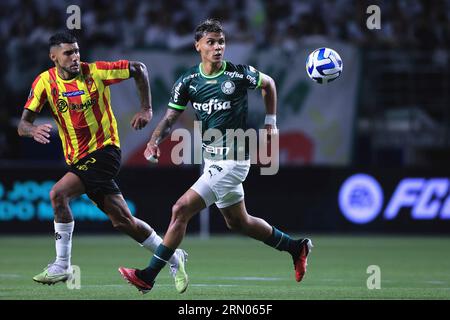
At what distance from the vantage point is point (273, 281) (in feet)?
35.0

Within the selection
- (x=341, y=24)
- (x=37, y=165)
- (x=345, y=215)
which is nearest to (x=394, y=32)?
(x=341, y=24)

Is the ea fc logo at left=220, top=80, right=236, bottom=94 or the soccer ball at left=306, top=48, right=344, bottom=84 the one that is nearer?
the ea fc logo at left=220, top=80, right=236, bottom=94

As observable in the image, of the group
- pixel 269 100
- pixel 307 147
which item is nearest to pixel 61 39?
pixel 269 100

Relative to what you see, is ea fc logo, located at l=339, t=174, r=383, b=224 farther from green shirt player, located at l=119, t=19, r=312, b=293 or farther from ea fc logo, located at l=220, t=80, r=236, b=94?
ea fc logo, located at l=220, t=80, r=236, b=94

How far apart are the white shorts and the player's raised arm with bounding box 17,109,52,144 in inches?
57.1

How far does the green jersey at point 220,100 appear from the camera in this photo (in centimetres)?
954

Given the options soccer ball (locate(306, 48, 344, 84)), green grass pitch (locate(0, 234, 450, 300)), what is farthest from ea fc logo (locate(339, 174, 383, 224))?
soccer ball (locate(306, 48, 344, 84))

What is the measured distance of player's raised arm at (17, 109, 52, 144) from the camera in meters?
9.51

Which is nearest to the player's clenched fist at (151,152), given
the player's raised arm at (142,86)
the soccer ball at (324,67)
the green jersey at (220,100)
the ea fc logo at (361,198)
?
the green jersey at (220,100)

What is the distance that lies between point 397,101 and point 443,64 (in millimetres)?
1054

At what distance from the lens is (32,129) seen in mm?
9719

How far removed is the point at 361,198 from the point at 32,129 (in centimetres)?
964

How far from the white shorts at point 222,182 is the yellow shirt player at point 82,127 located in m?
0.73

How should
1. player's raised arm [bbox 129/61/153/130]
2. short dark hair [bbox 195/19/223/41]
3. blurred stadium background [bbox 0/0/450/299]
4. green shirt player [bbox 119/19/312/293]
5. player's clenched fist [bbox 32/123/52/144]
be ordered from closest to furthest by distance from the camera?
1. green shirt player [bbox 119/19/312/293]
2. player's clenched fist [bbox 32/123/52/144]
3. short dark hair [bbox 195/19/223/41]
4. player's raised arm [bbox 129/61/153/130]
5. blurred stadium background [bbox 0/0/450/299]
